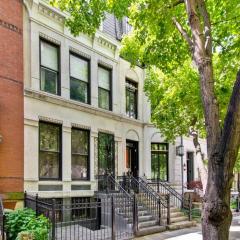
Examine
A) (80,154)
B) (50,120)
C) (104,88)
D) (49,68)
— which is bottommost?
(80,154)

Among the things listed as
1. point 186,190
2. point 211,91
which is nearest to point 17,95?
point 211,91

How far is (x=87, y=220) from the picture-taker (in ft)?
53.7

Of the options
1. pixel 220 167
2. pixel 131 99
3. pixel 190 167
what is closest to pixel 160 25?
pixel 220 167

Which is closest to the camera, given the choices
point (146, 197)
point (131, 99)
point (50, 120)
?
point (50, 120)

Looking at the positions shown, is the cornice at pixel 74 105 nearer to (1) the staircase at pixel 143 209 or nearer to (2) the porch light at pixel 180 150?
(1) the staircase at pixel 143 209

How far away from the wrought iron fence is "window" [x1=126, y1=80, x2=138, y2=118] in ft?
18.7

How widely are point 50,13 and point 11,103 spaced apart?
3.94 meters

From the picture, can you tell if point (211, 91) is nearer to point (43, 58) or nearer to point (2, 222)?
point (2, 222)

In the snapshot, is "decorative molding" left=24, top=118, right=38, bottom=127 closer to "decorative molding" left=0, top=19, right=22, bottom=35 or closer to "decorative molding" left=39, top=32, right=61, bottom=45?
"decorative molding" left=0, top=19, right=22, bottom=35

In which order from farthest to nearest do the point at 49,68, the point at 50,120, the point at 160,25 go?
the point at 49,68 < the point at 50,120 < the point at 160,25

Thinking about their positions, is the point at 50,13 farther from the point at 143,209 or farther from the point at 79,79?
the point at 143,209

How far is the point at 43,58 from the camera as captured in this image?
15.8 m

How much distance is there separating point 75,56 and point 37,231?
8673 mm

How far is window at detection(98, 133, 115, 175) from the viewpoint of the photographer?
1870 centimetres
